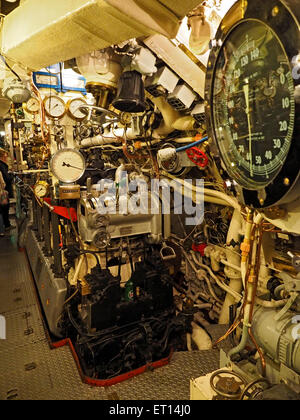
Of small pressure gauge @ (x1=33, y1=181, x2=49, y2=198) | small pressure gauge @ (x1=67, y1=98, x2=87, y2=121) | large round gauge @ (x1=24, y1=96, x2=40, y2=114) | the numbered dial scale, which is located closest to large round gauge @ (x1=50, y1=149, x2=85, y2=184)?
small pressure gauge @ (x1=67, y1=98, x2=87, y2=121)

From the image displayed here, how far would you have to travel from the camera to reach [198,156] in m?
2.58

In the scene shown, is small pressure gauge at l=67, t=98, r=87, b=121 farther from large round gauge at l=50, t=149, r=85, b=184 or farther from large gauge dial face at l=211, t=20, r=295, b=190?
large gauge dial face at l=211, t=20, r=295, b=190

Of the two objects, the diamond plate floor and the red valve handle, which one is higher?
the red valve handle

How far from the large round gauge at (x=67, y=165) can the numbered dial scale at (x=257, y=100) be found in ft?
7.29

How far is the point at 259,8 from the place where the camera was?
890 millimetres

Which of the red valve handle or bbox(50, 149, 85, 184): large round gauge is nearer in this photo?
the red valve handle

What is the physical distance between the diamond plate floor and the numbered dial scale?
2.13m

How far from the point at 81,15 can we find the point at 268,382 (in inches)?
66.0

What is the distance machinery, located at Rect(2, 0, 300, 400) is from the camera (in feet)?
3.17

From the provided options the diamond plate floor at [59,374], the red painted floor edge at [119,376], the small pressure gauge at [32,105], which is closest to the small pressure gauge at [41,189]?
the small pressure gauge at [32,105]

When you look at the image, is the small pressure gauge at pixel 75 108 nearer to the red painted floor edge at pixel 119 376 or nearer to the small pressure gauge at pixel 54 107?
the small pressure gauge at pixel 54 107

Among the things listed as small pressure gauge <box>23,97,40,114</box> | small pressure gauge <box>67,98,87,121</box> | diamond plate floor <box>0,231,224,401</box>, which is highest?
small pressure gauge <box>23,97,40,114</box>

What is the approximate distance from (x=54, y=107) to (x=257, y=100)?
2.95 m

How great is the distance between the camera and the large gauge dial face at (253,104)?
0.88 m
